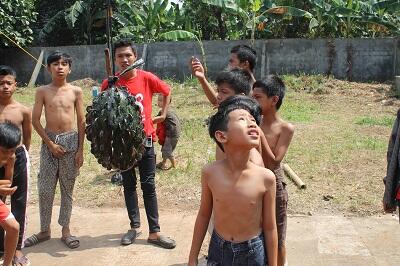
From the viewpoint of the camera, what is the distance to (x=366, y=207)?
16.4ft

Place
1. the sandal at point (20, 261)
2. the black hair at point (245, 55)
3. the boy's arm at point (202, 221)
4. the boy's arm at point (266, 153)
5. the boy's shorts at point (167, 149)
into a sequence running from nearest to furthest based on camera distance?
the boy's arm at point (202, 221) < the boy's arm at point (266, 153) < the black hair at point (245, 55) < the sandal at point (20, 261) < the boy's shorts at point (167, 149)

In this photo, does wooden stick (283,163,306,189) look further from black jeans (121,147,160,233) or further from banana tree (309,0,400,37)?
banana tree (309,0,400,37)

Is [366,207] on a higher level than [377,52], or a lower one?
lower

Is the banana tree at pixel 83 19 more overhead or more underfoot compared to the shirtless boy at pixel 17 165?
more overhead

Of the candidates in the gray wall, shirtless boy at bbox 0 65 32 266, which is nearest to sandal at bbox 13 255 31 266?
shirtless boy at bbox 0 65 32 266

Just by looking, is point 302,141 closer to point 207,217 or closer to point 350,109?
point 350,109

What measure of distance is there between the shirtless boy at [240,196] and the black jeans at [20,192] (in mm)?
1950

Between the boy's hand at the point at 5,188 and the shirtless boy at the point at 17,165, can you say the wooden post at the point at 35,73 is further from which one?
the boy's hand at the point at 5,188

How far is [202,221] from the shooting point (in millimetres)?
2438

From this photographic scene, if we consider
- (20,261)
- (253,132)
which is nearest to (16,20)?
(20,261)

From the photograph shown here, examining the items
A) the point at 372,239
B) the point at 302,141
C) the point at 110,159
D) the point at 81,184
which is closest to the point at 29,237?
the point at 110,159

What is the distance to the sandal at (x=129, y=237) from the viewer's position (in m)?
4.08

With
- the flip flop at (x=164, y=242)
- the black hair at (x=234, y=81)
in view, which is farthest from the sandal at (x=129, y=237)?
the black hair at (x=234, y=81)

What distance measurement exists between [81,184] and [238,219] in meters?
4.03
